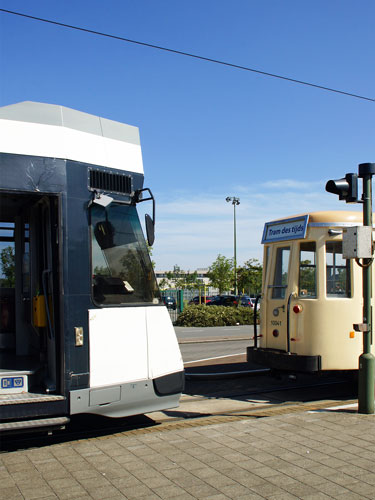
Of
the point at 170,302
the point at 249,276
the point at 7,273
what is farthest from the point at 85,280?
the point at 249,276

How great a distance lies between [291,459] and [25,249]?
4219mm

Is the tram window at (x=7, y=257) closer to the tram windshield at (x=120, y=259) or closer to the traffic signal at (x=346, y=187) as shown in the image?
the tram windshield at (x=120, y=259)

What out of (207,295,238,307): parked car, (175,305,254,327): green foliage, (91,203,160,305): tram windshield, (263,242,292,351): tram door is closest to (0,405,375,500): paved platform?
(91,203,160,305): tram windshield

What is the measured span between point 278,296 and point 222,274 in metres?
49.6

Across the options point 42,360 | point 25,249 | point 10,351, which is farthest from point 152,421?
point 25,249

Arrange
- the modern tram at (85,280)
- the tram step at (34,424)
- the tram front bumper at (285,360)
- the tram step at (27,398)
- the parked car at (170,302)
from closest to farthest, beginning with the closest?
the tram step at (34,424) < the tram step at (27,398) < the modern tram at (85,280) < the tram front bumper at (285,360) < the parked car at (170,302)

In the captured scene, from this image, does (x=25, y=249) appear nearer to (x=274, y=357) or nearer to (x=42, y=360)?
(x=42, y=360)

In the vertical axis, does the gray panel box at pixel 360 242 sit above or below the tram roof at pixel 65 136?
below

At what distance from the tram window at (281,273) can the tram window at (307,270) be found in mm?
304

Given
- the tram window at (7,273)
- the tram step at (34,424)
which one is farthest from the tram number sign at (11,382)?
the tram window at (7,273)

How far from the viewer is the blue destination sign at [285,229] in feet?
28.5

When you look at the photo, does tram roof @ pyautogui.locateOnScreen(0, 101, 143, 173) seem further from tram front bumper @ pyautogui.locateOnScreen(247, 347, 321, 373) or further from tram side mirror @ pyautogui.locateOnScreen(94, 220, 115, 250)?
tram front bumper @ pyautogui.locateOnScreen(247, 347, 321, 373)

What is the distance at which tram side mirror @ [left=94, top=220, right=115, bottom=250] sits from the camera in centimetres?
591

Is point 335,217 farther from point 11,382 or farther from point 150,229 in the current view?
point 11,382
